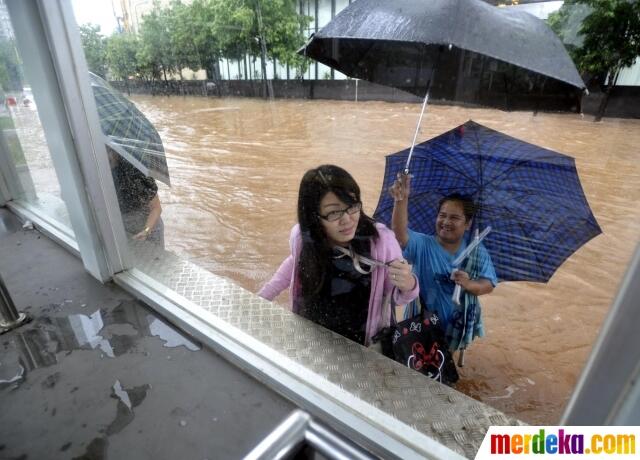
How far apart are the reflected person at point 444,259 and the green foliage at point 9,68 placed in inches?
92.6

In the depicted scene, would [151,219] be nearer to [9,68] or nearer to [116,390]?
[9,68]

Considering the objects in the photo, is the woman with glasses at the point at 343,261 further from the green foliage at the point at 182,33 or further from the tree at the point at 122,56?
the green foliage at the point at 182,33

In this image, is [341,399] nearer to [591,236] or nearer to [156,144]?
[591,236]

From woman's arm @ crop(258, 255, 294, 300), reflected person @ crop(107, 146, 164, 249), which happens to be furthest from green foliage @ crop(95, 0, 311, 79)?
woman's arm @ crop(258, 255, 294, 300)

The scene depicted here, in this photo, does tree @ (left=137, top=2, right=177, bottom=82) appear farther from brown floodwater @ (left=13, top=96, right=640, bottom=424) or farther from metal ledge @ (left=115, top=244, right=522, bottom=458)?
metal ledge @ (left=115, top=244, right=522, bottom=458)

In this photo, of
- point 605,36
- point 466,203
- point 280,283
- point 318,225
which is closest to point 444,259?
point 466,203

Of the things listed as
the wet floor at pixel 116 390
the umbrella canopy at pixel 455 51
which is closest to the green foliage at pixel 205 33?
the umbrella canopy at pixel 455 51

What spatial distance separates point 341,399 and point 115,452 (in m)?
0.61

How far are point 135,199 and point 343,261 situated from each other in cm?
118

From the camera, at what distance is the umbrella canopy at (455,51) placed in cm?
140

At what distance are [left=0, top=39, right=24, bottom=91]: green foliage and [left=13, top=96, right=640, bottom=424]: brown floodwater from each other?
648 mm

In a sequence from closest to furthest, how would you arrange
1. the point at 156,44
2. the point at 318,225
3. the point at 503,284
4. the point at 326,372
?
the point at 326,372, the point at 318,225, the point at 156,44, the point at 503,284

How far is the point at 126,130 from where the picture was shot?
194cm

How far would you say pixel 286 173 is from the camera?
732cm
